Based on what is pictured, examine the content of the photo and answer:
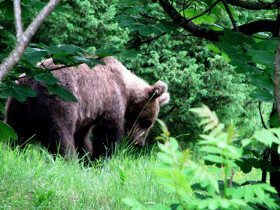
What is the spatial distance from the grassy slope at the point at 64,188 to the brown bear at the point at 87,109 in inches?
44.0

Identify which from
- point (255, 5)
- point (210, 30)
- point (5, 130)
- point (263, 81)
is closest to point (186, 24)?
point (210, 30)

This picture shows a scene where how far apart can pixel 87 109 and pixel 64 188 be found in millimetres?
3138

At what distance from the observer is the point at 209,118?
1.30 m

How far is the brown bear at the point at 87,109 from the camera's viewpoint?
18.9 feet

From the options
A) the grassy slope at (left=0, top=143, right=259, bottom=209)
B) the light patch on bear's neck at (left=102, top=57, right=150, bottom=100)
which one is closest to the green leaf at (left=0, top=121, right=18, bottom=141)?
the grassy slope at (left=0, top=143, right=259, bottom=209)

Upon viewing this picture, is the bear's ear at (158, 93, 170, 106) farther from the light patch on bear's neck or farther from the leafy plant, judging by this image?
the leafy plant

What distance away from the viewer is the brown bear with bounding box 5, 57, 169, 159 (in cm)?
577

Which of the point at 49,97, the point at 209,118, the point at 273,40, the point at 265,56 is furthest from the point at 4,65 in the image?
the point at 49,97

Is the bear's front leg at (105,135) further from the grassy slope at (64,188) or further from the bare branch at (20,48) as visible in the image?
the bare branch at (20,48)

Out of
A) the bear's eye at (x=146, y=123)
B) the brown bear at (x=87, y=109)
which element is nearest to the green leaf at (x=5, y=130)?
the brown bear at (x=87, y=109)

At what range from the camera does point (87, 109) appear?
661cm

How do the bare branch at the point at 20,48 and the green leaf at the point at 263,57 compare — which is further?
the green leaf at the point at 263,57

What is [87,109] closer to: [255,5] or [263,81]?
[255,5]

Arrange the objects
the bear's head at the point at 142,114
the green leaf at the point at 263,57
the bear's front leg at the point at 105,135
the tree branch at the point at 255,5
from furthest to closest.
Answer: the bear's head at the point at 142,114 → the bear's front leg at the point at 105,135 → the tree branch at the point at 255,5 → the green leaf at the point at 263,57
